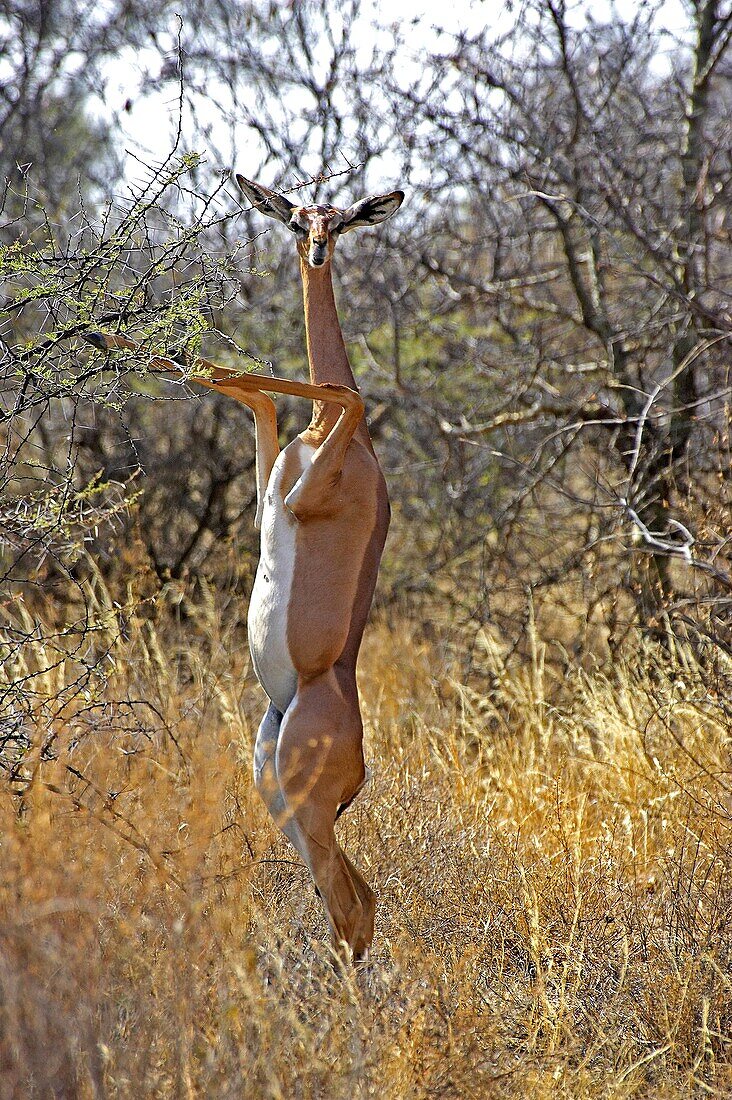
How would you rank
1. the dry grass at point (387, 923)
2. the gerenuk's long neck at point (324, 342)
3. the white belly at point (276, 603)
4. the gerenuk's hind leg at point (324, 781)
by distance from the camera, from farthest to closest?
the gerenuk's long neck at point (324, 342) → the white belly at point (276, 603) → the gerenuk's hind leg at point (324, 781) → the dry grass at point (387, 923)

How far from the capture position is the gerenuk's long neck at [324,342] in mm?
3805

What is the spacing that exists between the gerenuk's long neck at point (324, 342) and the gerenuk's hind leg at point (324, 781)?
87 cm

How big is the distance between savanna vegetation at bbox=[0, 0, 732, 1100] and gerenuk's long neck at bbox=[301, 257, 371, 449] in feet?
0.84

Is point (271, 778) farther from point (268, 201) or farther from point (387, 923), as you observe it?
point (268, 201)

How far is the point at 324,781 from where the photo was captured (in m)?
3.56

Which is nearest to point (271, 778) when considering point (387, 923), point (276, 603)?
point (276, 603)

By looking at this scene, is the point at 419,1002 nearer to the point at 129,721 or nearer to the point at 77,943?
the point at 77,943

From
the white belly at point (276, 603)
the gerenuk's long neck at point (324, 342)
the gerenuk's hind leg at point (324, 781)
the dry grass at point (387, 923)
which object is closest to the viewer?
the dry grass at point (387, 923)

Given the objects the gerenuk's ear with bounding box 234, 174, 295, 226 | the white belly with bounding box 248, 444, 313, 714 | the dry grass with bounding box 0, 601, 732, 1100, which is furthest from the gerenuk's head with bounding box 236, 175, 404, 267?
the dry grass with bounding box 0, 601, 732, 1100

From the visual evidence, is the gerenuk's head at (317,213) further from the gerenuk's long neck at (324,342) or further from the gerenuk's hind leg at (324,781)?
the gerenuk's hind leg at (324,781)

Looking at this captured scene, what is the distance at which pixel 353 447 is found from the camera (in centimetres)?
377

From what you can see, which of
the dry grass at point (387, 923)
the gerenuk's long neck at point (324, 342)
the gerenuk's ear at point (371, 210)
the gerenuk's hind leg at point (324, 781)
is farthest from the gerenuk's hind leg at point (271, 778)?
the gerenuk's ear at point (371, 210)

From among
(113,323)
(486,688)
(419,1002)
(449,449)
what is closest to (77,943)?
(419,1002)

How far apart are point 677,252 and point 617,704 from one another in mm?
3031
